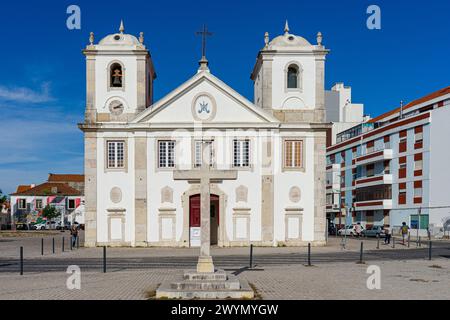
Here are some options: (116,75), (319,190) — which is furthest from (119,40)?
(319,190)

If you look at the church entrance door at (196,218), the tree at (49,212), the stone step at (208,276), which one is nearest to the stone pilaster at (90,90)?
the church entrance door at (196,218)

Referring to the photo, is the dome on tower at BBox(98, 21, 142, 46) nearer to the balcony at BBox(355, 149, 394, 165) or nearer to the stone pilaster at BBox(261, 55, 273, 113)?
the stone pilaster at BBox(261, 55, 273, 113)

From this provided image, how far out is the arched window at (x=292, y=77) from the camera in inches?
1219

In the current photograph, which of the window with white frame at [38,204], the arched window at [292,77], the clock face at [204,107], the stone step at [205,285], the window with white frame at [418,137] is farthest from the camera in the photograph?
the window with white frame at [38,204]

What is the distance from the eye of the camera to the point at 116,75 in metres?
30.5

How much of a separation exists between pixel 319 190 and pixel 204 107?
28.6ft

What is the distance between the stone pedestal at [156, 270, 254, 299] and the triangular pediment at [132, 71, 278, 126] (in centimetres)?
1851

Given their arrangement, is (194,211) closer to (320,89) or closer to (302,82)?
(302,82)

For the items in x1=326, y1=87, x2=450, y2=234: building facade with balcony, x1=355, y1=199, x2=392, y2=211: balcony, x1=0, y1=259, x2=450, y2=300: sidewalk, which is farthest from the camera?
x1=355, y1=199, x2=392, y2=211: balcony

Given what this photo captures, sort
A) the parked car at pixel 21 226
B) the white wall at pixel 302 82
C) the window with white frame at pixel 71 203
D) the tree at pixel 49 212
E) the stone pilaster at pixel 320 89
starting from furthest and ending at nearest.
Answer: the window with white frame at pixel 71 203 → the parked car at pixel 21 226 → the tree at pixel 49 212 → the white wall at pixel 302 82 → the stone pilaster at pixel 320 89

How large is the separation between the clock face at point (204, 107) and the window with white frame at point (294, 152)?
4.95 meters

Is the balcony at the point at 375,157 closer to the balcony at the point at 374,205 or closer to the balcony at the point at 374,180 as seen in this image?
the balcony at the point at 374,180

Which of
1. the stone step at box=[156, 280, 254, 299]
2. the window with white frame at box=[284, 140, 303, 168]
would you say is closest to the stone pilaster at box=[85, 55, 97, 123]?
the window with white frame at box=[284, 140, 303, 168]

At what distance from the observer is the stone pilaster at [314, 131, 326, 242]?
2933cm
